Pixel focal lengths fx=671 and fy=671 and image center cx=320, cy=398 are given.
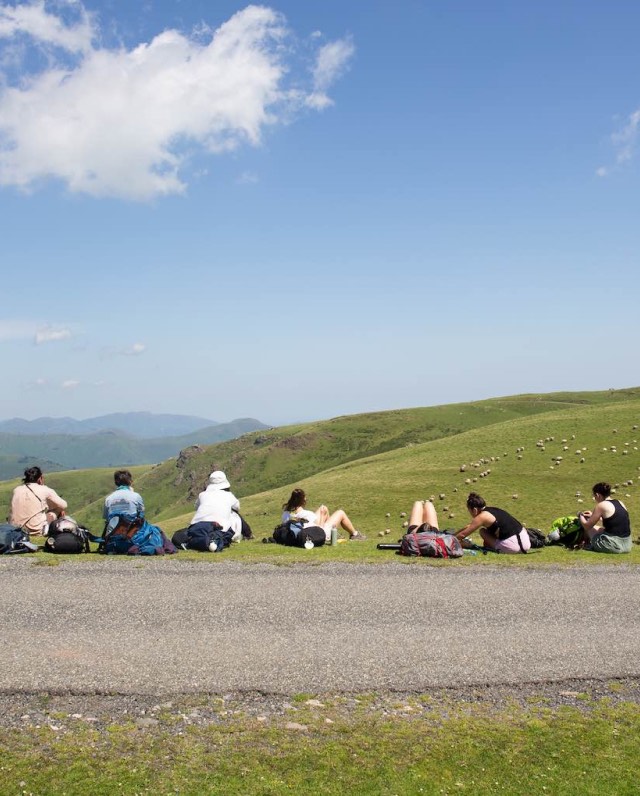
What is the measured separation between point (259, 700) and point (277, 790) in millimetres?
2832

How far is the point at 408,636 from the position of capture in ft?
47.9

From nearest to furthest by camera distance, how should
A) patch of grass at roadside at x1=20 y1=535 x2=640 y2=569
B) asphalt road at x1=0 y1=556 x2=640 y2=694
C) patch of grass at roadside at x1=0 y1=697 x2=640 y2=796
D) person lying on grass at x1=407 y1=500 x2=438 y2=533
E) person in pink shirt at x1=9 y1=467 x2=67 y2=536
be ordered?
patch of grass at roadside at x1=0 y1=697 x2=640 y2=796, asphalt road at x1=0 y1=556 x2=640 y2=694, patch of grass at roadside at x1=20 y1=535 x2=640 y2=569, person in pink shirt at x1=9 y1=467 x2=67 y2=536, person lying on grass at x1=407 y1=500 x2=438 y2=533

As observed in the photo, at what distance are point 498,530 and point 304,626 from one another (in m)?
10.6

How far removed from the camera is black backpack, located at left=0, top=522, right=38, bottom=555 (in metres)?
21.7

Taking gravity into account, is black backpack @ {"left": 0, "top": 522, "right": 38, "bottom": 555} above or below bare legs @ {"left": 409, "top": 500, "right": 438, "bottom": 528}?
above

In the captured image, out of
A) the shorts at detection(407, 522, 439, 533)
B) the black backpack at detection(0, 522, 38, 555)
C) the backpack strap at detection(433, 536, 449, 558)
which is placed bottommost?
the backpack strap at detection(433, 536, 449, 558)

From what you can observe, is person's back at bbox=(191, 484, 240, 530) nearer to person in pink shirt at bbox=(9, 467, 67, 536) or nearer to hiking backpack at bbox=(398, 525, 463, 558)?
person in pink shirt at bbox=(9, 467, 67, 536)

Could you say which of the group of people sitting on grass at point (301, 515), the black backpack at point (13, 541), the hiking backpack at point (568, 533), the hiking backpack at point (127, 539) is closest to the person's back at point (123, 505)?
the group of people sitting on grass at point (301, 515)

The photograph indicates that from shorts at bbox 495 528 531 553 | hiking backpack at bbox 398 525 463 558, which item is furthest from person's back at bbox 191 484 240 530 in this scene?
shorts at bbox 495 528 531 553

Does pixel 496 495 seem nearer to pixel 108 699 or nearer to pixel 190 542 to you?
pixel 190 542

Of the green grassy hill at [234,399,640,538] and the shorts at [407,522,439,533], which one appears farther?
the green grassy hill at [234,399,640,538]

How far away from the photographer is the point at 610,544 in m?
23.2

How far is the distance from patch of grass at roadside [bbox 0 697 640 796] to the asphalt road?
1256 millimetres

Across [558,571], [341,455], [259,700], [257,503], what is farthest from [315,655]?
[341,455]
